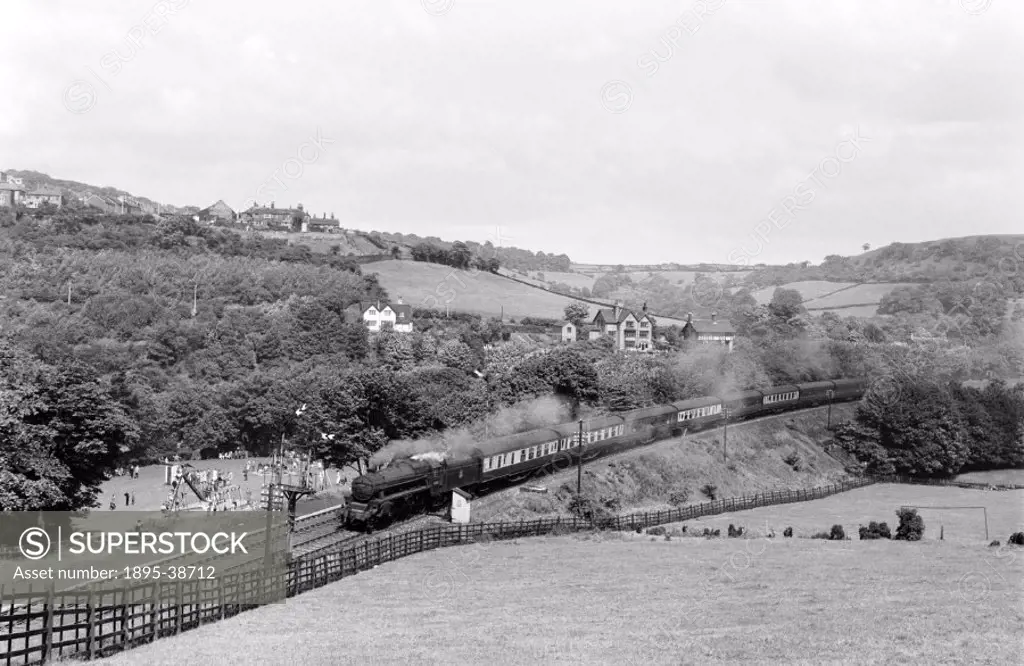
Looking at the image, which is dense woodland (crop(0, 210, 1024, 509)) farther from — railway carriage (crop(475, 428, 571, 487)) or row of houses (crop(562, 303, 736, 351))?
railway carriage (crop(475, 428, 571, 487))

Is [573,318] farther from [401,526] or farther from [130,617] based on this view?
[130,617]

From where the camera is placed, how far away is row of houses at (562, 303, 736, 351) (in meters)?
121

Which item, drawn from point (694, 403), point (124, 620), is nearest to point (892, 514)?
point (694, 403)

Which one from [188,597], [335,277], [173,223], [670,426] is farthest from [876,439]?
[173,223]

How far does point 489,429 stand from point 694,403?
15915mm

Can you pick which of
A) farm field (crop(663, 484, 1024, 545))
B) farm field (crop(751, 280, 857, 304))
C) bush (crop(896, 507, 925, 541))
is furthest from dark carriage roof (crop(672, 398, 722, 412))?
farm field (crop(751, 280, 857, 304))

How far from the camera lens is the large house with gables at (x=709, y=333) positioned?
122500 mm

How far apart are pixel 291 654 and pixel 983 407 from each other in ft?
256

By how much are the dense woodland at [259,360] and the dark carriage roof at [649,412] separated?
9393 millimetres

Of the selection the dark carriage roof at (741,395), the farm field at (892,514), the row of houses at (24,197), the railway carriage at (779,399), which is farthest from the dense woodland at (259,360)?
the row of houses at (24,197)

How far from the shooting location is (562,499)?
2064 inches

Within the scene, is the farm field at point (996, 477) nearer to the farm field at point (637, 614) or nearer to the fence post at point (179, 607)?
the farm field at point (637, 614)

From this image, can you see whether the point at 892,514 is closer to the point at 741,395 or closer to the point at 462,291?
the point at 741,395

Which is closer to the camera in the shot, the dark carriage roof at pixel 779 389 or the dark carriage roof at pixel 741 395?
the dark carriage roof at pixel 741 395
